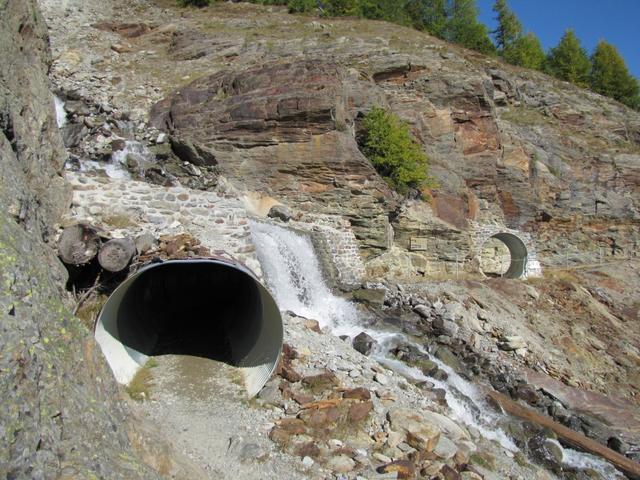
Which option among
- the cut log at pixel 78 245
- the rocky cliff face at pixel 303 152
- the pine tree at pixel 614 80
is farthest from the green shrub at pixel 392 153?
the pine tree at pixel 614 80

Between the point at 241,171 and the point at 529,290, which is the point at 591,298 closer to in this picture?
the point at 529,290

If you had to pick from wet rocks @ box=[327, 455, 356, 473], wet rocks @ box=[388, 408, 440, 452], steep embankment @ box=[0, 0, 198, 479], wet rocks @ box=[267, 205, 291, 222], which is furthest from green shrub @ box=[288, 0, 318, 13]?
wet rocks @ box=[327, 455, 356, 473]

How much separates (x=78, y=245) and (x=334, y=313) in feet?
20.8

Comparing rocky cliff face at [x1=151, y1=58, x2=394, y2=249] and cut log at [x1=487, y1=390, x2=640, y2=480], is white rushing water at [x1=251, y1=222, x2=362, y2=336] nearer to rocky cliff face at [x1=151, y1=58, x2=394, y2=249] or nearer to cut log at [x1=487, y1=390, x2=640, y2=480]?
rocky cliff face at [x1=151, y1=58, x2=394, y2=249]

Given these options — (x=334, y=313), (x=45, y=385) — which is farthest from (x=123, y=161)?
(x=45, y=385)

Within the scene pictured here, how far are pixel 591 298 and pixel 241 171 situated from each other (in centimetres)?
1341

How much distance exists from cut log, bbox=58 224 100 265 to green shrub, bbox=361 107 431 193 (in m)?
12.7

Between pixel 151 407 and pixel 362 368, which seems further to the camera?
pixel 362 368

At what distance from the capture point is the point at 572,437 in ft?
24.9

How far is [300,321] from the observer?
8461 mm

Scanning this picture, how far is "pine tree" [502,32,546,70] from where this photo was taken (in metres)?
37.5

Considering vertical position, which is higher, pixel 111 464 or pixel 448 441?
pixel 111 464

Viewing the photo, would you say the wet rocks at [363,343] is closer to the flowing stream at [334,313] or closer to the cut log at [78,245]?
the flowing stream at [334,313]

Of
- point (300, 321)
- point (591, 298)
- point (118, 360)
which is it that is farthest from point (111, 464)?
point (591, 298)
